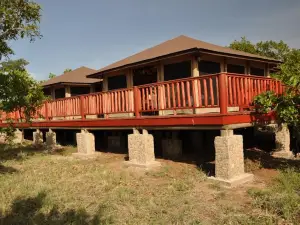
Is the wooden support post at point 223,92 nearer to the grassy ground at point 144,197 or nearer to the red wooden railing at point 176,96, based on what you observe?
the red wooden railing at point 176,96

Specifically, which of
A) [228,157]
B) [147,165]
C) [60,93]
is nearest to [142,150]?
[147,165]

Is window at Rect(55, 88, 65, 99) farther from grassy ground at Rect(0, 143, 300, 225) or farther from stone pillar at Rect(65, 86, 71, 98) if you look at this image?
grassy ground at Rect(0, 143, 300, 225)

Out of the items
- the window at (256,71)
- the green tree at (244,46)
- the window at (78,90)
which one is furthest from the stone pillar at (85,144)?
the green tree at (244,46)

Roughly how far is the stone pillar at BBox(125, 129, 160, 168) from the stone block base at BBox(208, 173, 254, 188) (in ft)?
8.18

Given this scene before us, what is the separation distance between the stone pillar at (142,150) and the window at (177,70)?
3.02 metres

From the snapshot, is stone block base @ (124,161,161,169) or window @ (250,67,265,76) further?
window @ (250,67,265,76)

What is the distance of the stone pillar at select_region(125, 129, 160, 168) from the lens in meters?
9.40

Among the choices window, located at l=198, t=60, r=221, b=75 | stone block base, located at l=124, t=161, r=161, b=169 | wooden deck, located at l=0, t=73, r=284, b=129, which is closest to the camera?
wooden deck, located at l=0, t=73, r=284, b=129

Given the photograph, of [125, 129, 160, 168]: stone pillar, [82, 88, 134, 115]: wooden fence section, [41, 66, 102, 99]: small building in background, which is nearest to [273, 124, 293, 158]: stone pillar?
[125, 129, 160, 168]: stone pillar

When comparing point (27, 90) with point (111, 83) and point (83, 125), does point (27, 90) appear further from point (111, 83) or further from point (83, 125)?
point (111, 83)

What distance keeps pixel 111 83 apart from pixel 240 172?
916 cm

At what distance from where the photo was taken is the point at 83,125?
12383 millimetres

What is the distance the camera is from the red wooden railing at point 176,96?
765cm

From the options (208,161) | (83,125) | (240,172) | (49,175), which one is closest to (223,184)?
(240,172)
